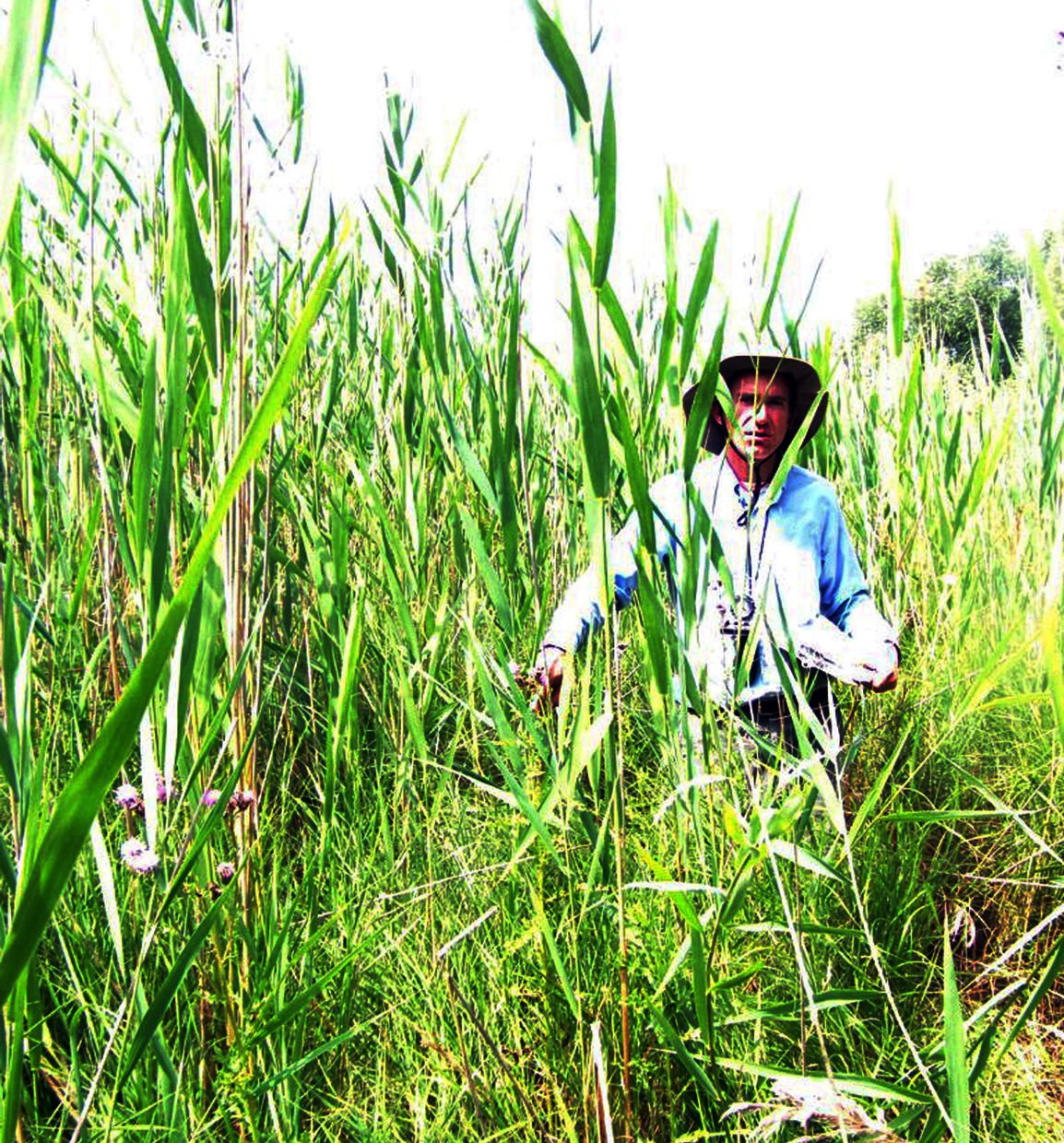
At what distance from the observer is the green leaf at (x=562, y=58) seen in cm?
68

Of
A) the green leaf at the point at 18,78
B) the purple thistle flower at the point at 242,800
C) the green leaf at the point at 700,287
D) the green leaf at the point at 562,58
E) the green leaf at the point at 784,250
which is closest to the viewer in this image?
the green leaf at the point at 18,78

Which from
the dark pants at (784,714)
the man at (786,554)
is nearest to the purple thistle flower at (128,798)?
the man at (786,554)

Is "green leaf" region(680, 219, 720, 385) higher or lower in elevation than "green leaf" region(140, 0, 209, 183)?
lower

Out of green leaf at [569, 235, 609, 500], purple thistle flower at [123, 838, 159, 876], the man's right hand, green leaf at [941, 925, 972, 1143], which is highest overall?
green leaf at [569, 235, 609, 500]

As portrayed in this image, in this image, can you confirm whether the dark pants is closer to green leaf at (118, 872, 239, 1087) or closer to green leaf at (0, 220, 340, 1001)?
green leaf at (118, 872, 239, 1087)

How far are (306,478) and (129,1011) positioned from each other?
86 cm

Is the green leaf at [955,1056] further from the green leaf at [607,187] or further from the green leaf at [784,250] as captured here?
the green leaf at [784,250]

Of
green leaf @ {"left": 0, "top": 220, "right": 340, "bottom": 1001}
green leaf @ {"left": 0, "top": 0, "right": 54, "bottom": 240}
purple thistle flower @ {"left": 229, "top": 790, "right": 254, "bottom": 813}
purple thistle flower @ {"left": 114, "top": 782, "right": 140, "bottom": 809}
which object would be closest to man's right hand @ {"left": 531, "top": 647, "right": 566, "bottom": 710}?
purple thistle flower @ {"left": 229, "top": 790, "right": 254, "bottom": 813}

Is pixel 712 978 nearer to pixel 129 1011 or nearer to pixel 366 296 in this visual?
pixel 129 1011

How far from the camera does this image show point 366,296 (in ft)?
7.89

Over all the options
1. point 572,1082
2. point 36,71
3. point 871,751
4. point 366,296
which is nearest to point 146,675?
point 36,71

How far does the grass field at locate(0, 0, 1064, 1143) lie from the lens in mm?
732

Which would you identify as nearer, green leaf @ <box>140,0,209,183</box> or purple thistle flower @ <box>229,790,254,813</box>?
green leaf @ <box>140,0,209,183</box>

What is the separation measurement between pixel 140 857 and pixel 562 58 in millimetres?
644
